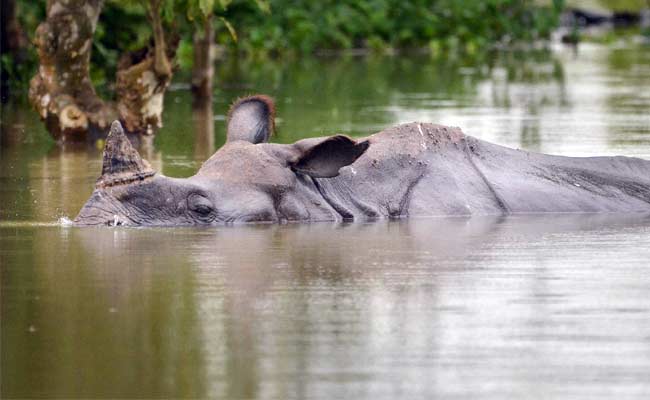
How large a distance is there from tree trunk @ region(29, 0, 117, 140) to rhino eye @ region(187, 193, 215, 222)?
220 inches

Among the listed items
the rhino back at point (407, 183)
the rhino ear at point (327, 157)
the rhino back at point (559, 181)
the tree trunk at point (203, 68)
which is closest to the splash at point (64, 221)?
the rhino ear at point (327, 157)

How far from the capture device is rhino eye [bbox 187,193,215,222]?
895cm

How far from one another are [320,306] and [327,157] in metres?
2.58

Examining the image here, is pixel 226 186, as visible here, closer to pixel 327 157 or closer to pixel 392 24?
pixel 327 157

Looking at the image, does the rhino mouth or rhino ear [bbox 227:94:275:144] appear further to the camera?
rhino ear [bbox 227:94:275:144]

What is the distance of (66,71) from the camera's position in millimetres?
14422

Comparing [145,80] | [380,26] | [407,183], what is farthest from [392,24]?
A: [407,183]

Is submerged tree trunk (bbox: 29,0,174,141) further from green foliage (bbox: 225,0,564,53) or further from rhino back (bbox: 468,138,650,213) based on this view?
green foliage (bbox: 225,0,564,53)

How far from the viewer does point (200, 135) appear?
1531 cm

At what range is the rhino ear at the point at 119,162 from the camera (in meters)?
8.79

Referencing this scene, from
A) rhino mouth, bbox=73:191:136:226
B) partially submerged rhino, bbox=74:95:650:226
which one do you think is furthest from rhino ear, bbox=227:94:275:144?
rhino mouth, bbox=73:191:136:226

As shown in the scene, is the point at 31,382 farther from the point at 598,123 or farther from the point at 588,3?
the point at 588,3

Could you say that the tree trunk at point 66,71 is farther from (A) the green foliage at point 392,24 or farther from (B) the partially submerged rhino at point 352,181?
(A) the green foliage at point 392,24

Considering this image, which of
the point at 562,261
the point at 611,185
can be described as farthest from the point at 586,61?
the point at 562,261
